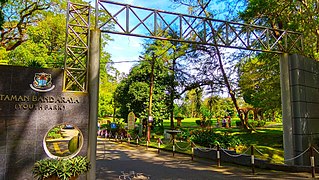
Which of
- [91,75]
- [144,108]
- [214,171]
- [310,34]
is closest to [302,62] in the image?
[310,34]

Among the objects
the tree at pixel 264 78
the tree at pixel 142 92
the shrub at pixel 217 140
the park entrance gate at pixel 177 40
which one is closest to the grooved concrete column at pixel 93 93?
the park entrance gate at pixel 177 40

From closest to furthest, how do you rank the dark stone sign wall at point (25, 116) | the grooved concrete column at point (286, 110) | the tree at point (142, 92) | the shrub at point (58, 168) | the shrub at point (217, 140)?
1. the shrub at point (58, 168)
2. the dark stone sign wall at point (25, 116)
3. the grooved concrete column at point (286, 110)
4. the shrub at point (217, 140)
5. the tree at point (142, 92)

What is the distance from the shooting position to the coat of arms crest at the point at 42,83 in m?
7.91

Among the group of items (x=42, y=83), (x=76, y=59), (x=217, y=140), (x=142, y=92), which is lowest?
(x=217, y=140)

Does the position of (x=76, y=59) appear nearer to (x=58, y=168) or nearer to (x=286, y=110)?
(x=58, y=168)

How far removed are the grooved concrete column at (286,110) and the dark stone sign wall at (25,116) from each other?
9104mm

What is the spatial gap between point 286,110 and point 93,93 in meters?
8.90

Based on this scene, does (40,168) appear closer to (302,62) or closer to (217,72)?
(302,62)

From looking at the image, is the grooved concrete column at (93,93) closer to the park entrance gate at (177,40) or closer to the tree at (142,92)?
the park entrance gate at (177,40)

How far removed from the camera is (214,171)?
10977 mm

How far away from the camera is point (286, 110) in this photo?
1215 centimetres

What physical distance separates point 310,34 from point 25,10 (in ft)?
64.4

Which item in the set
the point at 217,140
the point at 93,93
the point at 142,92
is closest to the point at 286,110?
the point at 217,140

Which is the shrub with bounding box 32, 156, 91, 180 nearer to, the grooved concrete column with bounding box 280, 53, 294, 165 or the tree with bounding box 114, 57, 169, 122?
the grooved concrete column with bounding box 280, 53, 294, 165
